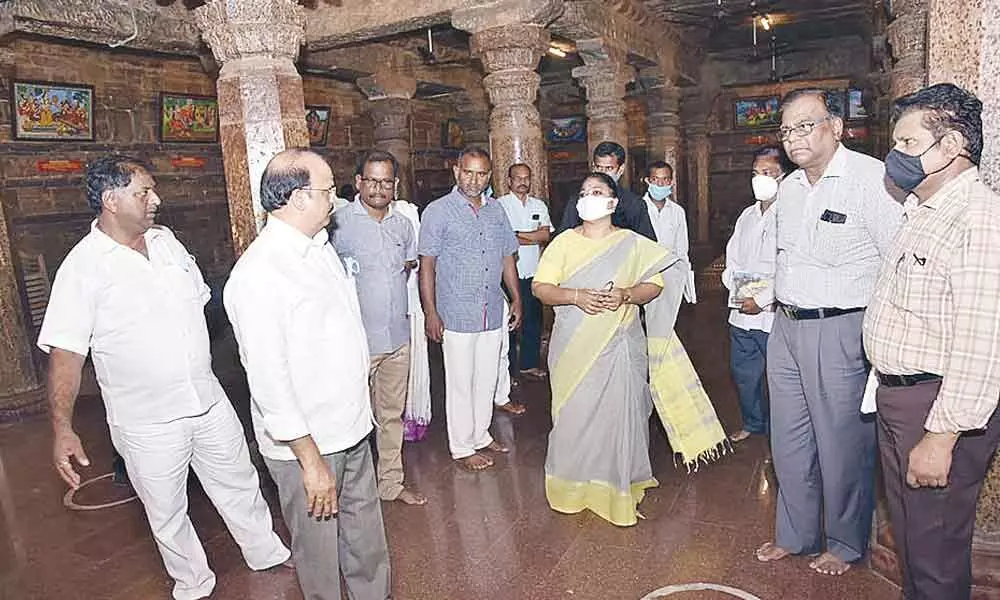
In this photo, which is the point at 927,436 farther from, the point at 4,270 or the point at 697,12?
the point at 697,12

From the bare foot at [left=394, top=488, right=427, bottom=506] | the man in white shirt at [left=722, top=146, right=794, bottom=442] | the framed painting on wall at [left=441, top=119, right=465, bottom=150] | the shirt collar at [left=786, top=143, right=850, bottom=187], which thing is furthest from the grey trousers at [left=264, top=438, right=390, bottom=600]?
the framed painting on wall at [left=441, top=119, right=465, bottom=150]

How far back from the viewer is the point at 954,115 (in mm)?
1906

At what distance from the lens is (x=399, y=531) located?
3395mm

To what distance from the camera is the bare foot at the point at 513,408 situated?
195 inches

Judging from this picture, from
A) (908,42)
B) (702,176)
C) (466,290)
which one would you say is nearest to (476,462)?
(466,290)

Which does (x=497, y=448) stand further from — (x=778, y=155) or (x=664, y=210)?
(x=664, y=210)

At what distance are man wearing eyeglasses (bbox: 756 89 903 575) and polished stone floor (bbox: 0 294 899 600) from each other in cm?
20

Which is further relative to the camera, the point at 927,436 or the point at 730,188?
the point at 730,188

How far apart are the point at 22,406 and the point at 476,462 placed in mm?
4512

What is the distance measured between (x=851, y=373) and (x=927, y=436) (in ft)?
2.16

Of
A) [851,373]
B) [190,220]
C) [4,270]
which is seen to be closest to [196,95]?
[190,220]

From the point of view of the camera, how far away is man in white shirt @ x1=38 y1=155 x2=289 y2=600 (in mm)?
2570

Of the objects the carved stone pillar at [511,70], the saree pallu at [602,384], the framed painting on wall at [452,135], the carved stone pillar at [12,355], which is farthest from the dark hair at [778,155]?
the framed painting on wall at [452,135]

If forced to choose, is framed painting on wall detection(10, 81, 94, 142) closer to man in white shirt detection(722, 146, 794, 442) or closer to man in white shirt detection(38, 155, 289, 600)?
man in white shirt detection(38, 155, 289, 600)
